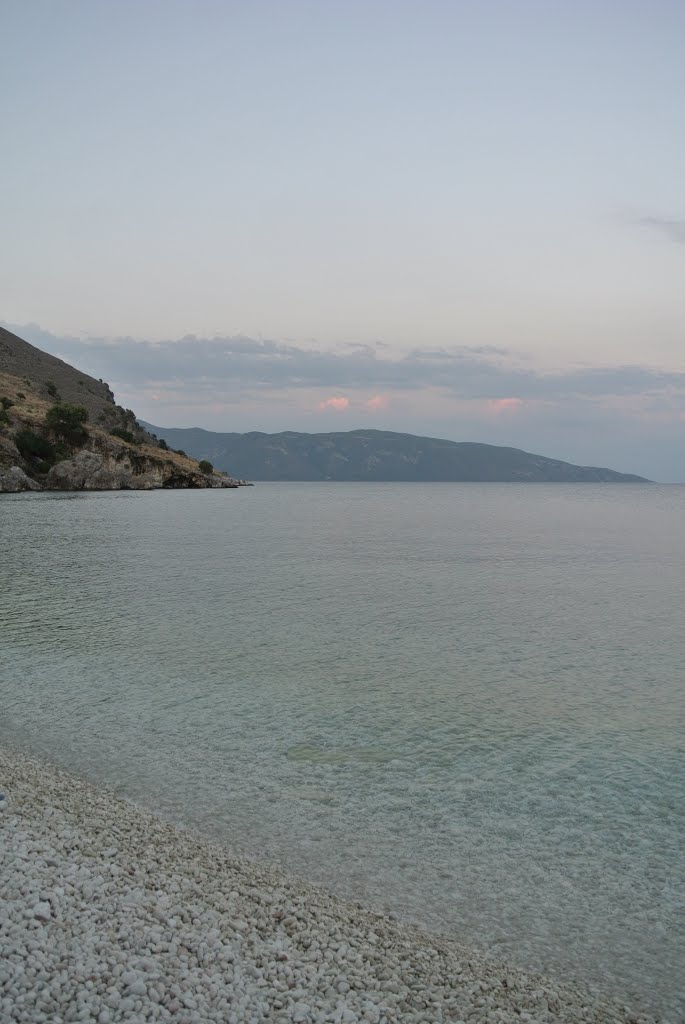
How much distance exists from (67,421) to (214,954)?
132872mm

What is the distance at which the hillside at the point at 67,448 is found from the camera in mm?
120062

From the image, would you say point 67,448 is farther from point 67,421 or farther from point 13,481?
point 13,481

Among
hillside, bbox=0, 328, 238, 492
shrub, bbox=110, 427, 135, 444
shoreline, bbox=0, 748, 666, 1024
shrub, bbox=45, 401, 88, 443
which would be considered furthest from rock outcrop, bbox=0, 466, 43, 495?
shoreline, bbox=0, 748, 666, 1024

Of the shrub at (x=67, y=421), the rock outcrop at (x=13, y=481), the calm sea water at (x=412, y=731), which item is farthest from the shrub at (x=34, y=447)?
the calm sea water at (x=412, y=731)

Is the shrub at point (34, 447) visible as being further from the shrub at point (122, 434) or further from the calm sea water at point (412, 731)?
the calm sea water at point (412, 731)

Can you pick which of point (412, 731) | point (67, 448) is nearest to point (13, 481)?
point (67, 448)

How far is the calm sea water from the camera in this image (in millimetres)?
9047

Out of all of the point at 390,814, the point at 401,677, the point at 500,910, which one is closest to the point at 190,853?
the point at 390,814

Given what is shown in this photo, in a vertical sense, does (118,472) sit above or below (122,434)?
below

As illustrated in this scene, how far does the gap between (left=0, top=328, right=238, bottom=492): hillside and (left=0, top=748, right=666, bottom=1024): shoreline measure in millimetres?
112000

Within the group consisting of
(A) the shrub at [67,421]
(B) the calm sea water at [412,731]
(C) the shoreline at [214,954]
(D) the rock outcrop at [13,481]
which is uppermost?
(A) the shrub at [67,421]

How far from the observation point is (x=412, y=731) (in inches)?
589

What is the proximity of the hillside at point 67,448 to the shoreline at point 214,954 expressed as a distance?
112000mm

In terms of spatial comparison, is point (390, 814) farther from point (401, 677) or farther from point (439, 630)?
point (439, 630)
